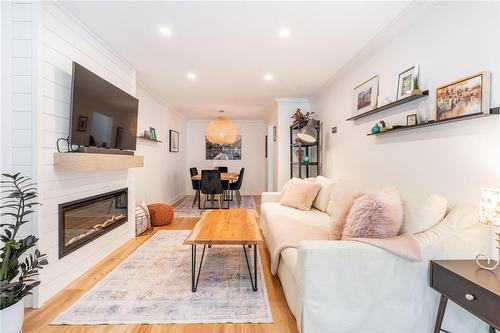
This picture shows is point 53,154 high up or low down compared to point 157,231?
up

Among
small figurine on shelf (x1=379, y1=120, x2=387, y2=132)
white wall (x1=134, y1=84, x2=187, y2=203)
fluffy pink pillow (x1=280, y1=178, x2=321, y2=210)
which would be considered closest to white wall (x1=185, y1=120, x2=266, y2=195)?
white wall (x1=134, y1=84, x2=187, y2=203)

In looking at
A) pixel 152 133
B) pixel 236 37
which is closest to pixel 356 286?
pixel 236 37

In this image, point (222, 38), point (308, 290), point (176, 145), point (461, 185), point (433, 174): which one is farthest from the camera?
point (176, 145)

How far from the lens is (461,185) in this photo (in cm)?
168

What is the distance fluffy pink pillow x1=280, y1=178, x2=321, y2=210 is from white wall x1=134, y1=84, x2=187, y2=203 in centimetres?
253

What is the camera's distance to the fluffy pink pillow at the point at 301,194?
327 cm

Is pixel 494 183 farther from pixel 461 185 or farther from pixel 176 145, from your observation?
pixel 176 145

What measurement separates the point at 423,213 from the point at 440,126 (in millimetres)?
720

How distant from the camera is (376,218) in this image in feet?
5.24

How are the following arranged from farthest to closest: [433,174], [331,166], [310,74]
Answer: [331,166] < [310,74] < [433,174]

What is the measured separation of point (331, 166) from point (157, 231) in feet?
9.78

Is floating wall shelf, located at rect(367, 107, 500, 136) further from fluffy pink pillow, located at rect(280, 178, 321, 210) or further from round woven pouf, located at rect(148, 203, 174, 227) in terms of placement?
round woven pouf, located at rect(148, 203, 174, 227)

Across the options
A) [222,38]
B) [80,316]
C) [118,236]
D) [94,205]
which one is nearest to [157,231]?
[118,236]

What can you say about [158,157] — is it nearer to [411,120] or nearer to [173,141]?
[173,141]
